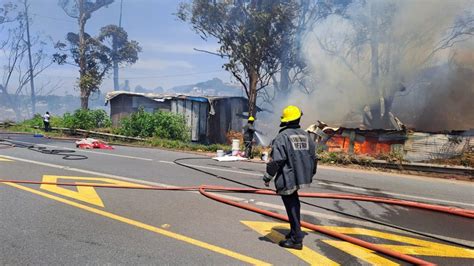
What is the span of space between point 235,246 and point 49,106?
64.5 m

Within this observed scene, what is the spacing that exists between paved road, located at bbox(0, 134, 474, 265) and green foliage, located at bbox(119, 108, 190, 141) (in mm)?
10063

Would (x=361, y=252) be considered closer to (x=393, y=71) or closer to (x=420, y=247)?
(x=420, y=247)

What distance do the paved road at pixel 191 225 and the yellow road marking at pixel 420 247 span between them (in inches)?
0.5

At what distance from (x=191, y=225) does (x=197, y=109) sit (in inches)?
665

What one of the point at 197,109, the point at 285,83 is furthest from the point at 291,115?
the point at 285,83

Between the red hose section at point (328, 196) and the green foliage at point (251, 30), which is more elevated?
the green foliage at point (251, 30)

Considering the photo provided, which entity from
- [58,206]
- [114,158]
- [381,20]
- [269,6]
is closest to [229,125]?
[269,6]

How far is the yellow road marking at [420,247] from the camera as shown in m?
4.33

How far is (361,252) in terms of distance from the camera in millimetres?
4266

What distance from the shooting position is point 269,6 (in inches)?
763

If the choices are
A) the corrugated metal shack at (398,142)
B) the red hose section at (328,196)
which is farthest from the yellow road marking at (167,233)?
the corrugated metal shack at (398,142)

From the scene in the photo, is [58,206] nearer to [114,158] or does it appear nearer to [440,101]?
[114,158]

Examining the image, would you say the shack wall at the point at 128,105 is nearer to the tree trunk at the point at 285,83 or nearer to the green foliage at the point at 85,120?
the green foliage at the point at 85,120

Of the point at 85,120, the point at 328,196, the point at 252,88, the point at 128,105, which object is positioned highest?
the point at 252,88
